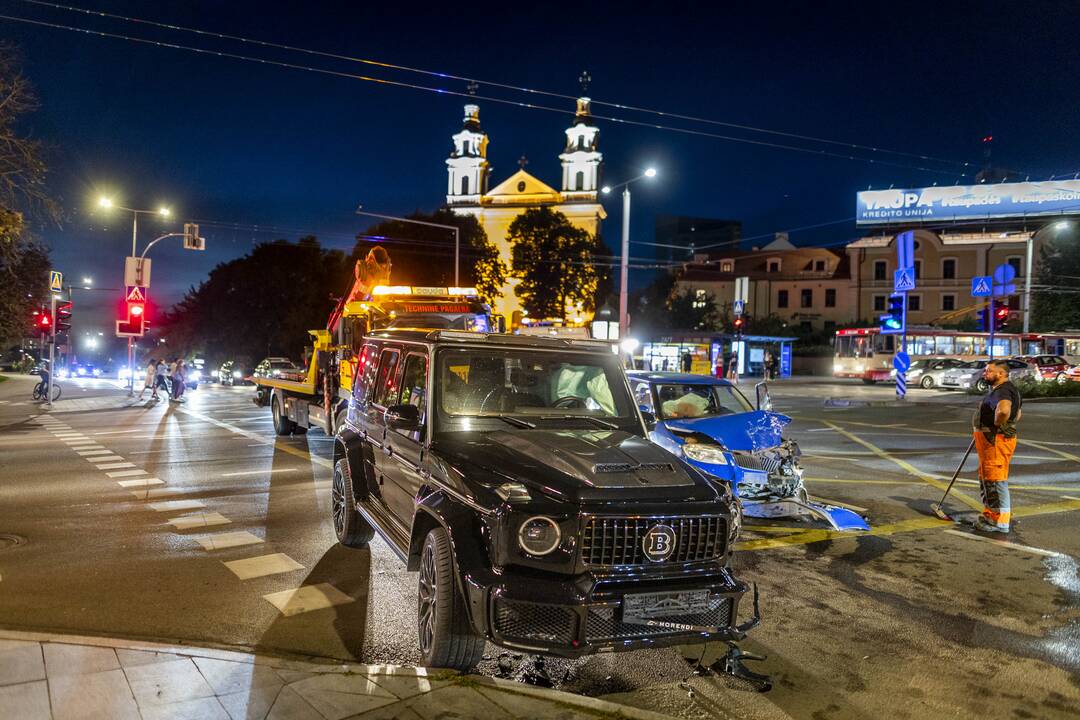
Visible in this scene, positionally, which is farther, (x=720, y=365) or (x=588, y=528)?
(x=720, y=365)

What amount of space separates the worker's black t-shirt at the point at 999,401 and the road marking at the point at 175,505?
9238mm

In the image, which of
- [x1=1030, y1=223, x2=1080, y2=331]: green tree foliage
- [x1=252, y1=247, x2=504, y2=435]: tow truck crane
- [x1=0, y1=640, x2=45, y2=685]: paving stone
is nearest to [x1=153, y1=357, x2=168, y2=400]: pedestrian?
[x1=252, y1=247, x2=504, y2=435]: tow truck crane

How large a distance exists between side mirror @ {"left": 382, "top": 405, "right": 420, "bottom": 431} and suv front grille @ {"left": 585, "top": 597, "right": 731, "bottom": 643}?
1925 millimetres

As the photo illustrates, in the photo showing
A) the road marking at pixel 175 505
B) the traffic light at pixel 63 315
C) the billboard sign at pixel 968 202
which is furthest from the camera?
the billboard sign at pixel 968 202

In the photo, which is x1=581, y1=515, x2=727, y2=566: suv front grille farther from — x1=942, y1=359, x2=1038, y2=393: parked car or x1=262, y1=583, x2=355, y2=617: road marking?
x1=942, y1=359, x2=1038, y2=393: parked car

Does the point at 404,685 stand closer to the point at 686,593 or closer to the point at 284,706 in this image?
the point at 284,706

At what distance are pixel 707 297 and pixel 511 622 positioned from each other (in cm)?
6579

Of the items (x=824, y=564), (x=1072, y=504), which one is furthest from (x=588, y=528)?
(x=1072, y=504)

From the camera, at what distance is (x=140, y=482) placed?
34.4ft

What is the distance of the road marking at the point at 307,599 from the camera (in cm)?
550

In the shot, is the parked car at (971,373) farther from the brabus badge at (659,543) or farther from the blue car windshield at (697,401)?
the brabus badge at (659,543)

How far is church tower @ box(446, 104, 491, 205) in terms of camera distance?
302 ft

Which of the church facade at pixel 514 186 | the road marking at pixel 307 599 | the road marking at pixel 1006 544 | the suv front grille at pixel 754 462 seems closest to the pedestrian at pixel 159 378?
the road marking at pixel 307 599

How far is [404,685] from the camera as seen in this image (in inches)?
A: 154
